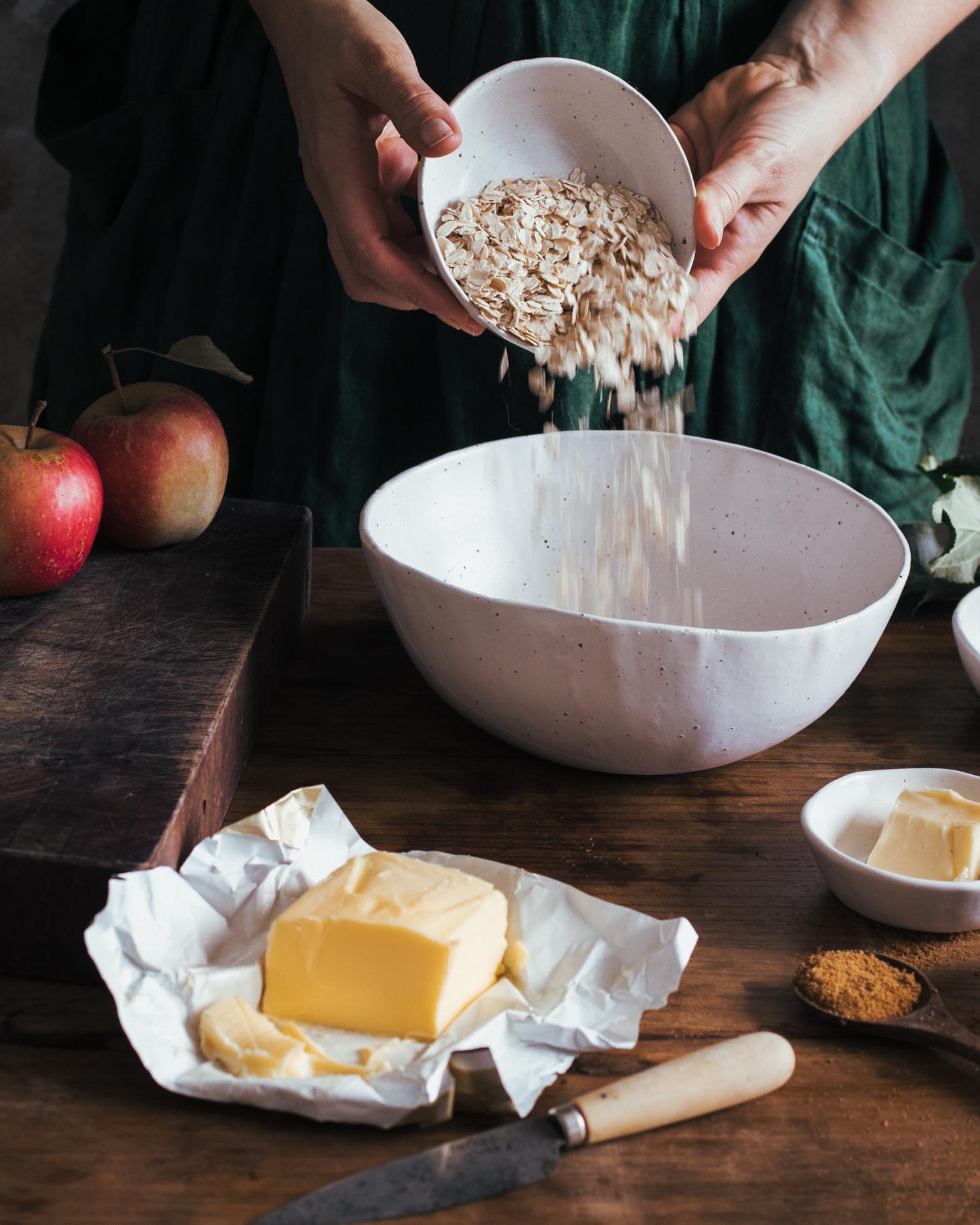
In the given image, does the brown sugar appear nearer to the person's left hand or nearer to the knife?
the knife

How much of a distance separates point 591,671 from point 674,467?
346 millimetres

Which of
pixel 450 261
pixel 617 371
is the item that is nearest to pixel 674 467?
pixel 617 371

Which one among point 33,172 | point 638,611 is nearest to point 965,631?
point 638,611

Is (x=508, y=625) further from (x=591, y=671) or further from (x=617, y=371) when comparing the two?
(x=617, y=371)

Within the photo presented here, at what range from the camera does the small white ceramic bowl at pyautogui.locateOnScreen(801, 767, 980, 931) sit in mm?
643

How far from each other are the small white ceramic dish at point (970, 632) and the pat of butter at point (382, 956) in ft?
1.50

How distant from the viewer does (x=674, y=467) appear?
101 cm

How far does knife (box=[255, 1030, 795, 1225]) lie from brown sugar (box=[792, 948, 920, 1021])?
0.17 ft

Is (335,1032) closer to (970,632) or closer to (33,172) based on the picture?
(970,632)

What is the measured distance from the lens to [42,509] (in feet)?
2.78

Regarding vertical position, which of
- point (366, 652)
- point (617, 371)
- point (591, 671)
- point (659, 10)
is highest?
point (659, 10)

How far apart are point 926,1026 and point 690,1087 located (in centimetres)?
13

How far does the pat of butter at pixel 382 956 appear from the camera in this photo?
557 millimetres

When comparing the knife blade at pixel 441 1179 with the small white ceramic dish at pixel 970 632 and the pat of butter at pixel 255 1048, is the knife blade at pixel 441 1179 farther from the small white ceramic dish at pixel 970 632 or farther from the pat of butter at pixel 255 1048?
the small white ceramic dish at pixel 970 632
